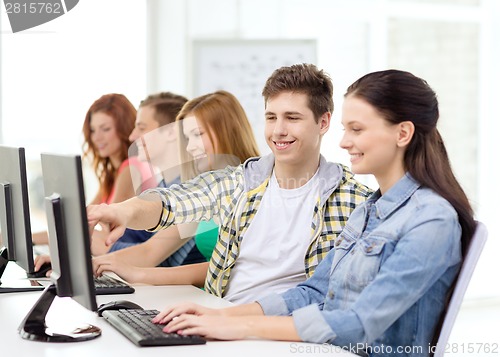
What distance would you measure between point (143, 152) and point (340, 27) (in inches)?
86.5

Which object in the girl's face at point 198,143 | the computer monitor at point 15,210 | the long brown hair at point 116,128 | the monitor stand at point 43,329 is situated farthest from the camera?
the long brown hair at point 116,128

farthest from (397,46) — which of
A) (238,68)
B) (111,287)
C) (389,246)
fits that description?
(389,246)

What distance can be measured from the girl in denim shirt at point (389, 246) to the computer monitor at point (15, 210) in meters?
0.60

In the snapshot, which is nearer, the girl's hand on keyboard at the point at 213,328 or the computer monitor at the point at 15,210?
the girl's hand on keyboard at the point at 213,328

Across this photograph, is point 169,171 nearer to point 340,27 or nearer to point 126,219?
point 126,219

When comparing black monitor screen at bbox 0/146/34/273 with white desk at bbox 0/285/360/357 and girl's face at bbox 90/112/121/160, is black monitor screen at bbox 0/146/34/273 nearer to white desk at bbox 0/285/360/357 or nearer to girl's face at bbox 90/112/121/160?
white desk at bbox 0/285/360/357

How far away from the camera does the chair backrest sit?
66.5 inches

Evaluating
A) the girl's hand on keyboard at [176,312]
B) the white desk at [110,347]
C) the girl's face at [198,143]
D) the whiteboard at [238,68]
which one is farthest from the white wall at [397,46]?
the girl's hand on keyboard at [176,312]

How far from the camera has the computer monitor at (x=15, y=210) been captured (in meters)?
2.15

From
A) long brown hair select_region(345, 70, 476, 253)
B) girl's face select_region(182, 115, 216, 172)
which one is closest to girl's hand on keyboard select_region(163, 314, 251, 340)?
long brown hair select_region(345, 70, 476, 253)

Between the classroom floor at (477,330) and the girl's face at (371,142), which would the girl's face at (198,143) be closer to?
the girl's face at (371,142)

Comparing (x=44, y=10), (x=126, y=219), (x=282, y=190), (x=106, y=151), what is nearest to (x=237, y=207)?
(x=282, y=190)

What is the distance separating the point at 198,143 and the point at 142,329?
3.92 feet

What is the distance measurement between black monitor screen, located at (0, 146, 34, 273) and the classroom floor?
7.09ft
